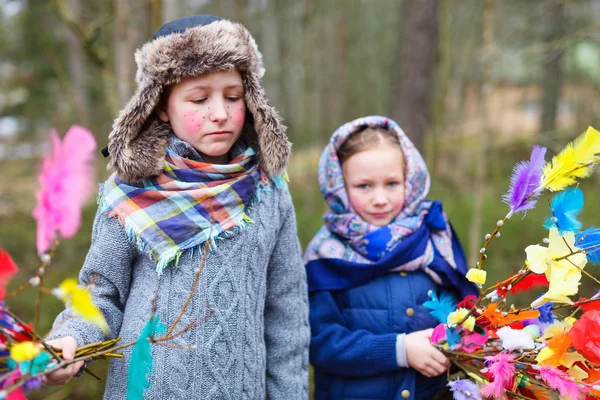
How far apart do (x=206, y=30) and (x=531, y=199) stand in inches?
49.4

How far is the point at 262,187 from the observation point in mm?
2061

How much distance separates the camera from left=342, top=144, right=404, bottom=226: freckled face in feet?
7.67

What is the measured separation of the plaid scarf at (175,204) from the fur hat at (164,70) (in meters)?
0.05

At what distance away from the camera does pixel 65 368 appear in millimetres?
1439

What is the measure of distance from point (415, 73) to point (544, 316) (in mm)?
3485

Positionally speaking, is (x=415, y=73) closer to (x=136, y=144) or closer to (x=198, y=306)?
(x=136, y=144)

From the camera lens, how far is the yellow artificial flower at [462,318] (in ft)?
6.34

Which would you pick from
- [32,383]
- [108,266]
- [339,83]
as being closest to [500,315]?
[108,266]

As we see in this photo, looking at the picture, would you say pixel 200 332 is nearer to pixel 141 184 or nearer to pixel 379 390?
pixel 141 184

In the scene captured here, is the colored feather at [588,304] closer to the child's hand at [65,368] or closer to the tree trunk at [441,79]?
the child's hand at [65,368]

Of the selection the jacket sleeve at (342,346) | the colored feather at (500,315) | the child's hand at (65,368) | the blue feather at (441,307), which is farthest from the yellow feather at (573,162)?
the child's hand at (65,368)

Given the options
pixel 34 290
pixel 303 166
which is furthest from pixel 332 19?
pixel 34 290

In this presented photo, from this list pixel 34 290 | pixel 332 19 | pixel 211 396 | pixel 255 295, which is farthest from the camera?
pixel 332 19

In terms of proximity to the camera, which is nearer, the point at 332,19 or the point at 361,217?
the point at 361,217
